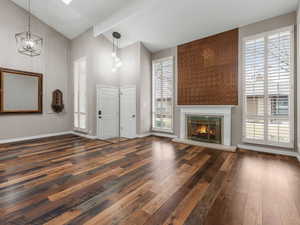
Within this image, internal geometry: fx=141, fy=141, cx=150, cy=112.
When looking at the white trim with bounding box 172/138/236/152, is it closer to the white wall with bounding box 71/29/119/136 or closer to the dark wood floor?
the dark wood floor

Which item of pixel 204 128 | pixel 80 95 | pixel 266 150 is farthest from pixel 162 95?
pixel 266 150

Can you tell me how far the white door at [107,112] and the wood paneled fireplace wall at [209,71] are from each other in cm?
265

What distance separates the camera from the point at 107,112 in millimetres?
5637

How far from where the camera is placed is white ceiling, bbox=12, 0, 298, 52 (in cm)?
352

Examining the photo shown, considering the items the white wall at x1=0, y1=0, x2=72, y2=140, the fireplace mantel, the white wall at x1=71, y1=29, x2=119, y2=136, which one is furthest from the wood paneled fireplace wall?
the white wall at x1=0, y1=0, x2=72, y2=140

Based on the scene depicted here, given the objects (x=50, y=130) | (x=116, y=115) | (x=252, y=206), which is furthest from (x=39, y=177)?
(x=50, y=130)

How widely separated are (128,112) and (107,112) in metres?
0.83

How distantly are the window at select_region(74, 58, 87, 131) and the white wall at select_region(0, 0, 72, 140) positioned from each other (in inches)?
20.1

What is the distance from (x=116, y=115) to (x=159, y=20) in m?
3.76

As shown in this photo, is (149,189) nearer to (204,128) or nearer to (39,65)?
(204,128)

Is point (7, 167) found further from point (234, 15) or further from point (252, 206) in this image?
point (234, 15)

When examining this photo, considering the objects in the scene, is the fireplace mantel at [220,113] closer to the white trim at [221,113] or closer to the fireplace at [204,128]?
the white trim at [221,113]

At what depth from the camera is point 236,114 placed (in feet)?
13.5

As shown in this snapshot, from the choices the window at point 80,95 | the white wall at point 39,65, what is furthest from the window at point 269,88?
the white wall at point 39,65
